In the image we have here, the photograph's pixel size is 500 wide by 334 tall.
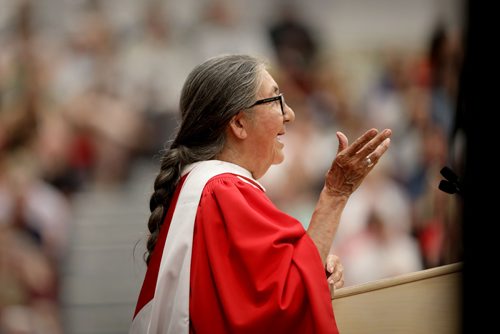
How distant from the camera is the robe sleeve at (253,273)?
2307 mm

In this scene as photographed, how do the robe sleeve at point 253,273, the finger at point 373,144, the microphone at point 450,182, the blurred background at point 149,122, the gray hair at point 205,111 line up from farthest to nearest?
the blurred background at point 149,122
the gray hair at point 205,111
the finger at point 373,144
the robe sleeve at point 253,273
the microphone at point 450,182

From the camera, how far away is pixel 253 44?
7113 millimetres

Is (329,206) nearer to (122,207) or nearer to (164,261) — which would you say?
(164,261)

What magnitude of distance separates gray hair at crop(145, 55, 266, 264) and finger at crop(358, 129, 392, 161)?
1.19 ft

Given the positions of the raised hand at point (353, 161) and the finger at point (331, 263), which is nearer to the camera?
the raised hand at point (353, 161)

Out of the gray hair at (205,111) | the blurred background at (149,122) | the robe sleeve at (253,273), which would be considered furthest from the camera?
the blurred background at (149,122)

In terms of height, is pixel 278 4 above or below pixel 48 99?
above

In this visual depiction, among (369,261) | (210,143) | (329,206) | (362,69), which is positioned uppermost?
(210,143)

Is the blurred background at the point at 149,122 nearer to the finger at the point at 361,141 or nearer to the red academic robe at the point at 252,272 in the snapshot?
the finger at the point at 361,141

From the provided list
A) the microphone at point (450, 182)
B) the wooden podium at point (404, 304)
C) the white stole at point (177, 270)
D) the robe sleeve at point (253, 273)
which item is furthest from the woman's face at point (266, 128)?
the microphone at point (450, 182)

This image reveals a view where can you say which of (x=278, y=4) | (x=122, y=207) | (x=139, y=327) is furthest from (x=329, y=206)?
(x=278, y=4)

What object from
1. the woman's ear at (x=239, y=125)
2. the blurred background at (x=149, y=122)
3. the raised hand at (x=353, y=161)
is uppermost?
the woman's ear at (x=239, y=125)

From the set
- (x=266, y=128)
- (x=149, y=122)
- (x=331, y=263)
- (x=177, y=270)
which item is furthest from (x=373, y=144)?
(x=149, y=122)

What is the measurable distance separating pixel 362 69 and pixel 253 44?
890 millimetres
